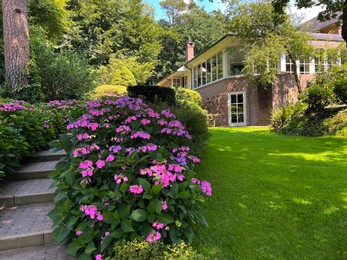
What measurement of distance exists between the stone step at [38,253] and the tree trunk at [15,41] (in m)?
6.87

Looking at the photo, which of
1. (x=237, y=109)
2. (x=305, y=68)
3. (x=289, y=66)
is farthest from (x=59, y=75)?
(x=305, y=68)

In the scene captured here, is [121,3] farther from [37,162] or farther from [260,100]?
[37,162]

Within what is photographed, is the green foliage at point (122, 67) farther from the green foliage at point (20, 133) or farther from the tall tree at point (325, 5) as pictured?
the green foliage at point (20, 133)

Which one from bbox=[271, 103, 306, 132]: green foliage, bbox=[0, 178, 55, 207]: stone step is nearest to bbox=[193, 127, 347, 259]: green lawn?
bbox=[0, 178, 55, 207]: stone step

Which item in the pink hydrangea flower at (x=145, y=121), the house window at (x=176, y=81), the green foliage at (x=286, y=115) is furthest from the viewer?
the house window at (x=176, y=81)

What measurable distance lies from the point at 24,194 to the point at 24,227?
751 mm

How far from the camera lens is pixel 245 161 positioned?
538 centimetres

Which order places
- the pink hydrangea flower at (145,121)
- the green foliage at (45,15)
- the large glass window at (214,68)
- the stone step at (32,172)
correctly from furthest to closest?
the large glass window at (214,68) → the green foliage at (45,15) → the stone step at (32,172) → the pink hydrangea flower at (145,121)

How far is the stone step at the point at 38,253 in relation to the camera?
8.43 feet

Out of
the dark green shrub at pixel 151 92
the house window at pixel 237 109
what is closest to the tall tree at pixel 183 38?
the house window at pixel 237 109

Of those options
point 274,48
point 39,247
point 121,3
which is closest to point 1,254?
point 39,247

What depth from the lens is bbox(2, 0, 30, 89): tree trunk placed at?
7.83 metres

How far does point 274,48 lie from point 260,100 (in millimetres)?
3459

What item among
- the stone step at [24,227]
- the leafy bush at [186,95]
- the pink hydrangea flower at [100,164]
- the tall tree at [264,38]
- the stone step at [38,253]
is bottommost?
the stone step at [38,253]
